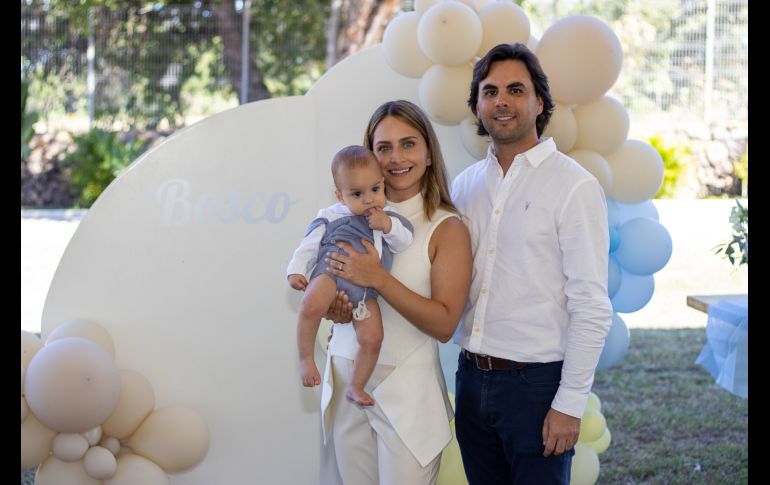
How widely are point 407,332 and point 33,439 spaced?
4.79ft

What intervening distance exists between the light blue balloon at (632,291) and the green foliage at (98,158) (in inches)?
361

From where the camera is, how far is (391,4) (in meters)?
9.41

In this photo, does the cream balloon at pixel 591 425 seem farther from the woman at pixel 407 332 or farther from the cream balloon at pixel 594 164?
the woman at pixel 407 332

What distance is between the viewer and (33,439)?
2941 millimetres

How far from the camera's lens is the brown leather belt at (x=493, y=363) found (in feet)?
7.48

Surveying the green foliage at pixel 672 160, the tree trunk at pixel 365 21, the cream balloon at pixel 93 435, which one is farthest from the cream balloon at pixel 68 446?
the green foliage at pixel 672 160

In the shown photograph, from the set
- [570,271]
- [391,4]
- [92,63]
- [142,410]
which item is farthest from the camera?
[92,63]

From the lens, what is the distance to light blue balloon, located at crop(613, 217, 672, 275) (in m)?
3.38

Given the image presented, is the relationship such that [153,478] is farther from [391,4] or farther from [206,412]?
[391,4]

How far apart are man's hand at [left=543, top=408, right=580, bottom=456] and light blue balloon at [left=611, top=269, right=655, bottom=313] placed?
1485 millimetres

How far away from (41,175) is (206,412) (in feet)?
32.0

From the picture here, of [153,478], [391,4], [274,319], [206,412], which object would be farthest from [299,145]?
[391,4]

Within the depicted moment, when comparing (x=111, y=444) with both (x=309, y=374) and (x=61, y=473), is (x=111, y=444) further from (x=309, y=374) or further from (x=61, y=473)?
(x=309, y=374)

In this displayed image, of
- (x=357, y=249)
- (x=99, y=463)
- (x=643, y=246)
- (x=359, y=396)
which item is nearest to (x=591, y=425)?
(x=643, y=246)
